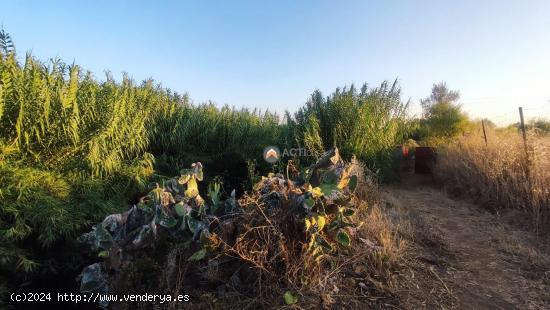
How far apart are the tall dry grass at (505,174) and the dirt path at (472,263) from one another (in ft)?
0.97

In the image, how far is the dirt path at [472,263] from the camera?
77.9 inches

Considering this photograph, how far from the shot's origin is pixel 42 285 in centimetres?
222

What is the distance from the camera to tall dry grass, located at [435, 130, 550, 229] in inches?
145

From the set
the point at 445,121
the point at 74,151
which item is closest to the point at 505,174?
the point at 74,151

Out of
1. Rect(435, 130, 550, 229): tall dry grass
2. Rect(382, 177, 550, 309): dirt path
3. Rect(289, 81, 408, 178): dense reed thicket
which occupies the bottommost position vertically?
Rect(382, 177, 550, 309): dirt path

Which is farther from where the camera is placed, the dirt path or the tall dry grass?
the tall dry grass

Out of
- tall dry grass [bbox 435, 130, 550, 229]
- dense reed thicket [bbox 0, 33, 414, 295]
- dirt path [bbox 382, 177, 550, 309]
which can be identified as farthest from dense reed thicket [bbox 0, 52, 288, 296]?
tall dry grass [bbox 435, 130, 550, 229]

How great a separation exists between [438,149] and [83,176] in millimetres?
6219

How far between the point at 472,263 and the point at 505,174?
250cm

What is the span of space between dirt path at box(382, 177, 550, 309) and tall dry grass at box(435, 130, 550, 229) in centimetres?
30

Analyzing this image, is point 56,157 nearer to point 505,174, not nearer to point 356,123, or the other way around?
point 356,123

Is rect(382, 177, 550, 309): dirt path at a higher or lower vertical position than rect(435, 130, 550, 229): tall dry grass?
lower

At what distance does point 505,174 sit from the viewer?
14.3 feet

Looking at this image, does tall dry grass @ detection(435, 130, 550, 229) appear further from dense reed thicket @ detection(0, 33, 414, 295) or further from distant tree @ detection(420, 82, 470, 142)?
distant tree @ detection(420, 82, 470, 142)
